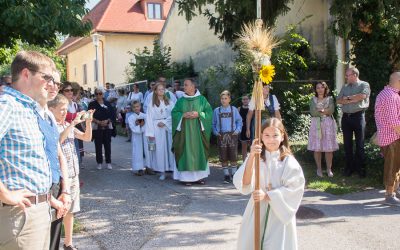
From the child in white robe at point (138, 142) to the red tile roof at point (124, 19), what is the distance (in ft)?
79.5

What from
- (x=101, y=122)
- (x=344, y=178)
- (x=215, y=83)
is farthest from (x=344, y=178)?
(x=215, y=83)

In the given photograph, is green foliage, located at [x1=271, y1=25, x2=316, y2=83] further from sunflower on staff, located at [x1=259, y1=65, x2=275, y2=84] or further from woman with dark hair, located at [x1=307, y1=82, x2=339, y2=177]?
sunflower on staff, located at [x1=259, y1=65, x2=275, y2=84]

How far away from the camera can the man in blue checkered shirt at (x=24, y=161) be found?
9.05 feet

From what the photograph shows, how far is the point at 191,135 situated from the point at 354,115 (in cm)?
308

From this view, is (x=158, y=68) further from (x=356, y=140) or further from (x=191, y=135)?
(x=356, y=140)

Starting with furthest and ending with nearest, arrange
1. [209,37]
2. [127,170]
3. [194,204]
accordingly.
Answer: [209,37] → [127,170] → [194,204]

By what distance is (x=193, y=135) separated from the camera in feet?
29.0

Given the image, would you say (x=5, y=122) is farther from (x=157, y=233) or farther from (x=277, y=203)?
(x=157, y=233)

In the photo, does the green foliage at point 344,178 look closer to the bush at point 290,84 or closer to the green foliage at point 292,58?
the bush at point 290,84

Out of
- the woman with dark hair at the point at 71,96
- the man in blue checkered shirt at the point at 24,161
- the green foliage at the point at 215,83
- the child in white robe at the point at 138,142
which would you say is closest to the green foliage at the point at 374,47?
the green foliage at the point at 215,83

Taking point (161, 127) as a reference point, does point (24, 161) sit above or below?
above

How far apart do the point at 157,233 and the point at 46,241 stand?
2.84m

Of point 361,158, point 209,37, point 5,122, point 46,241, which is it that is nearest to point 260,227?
point 46,241

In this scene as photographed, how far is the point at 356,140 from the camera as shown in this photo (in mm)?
8789
